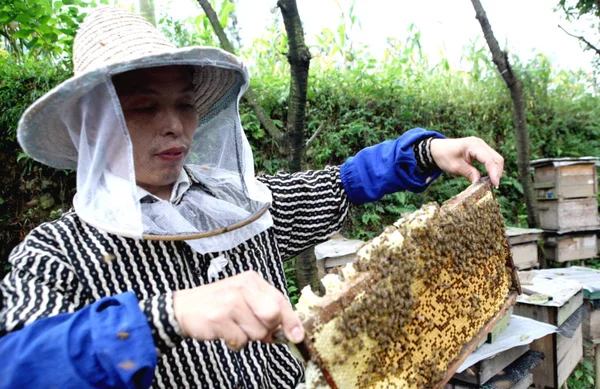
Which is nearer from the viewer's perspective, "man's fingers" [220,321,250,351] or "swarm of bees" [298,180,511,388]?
"man's fingers" [220,321,250,351]

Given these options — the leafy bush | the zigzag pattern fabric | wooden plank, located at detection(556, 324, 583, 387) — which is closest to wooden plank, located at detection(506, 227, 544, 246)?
wooden plank, located at detection(556, 324, 583, 387)

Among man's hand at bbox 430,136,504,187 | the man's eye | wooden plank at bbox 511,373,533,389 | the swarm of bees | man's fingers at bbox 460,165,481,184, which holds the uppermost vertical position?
the man's eye

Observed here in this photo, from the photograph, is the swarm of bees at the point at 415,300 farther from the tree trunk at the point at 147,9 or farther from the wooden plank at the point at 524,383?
the tree trunk at the point at 147,9

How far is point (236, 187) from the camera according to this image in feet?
6.32

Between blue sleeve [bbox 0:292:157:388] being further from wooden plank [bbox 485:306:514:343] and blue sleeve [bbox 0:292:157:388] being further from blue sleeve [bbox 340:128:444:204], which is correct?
wooden plank [bbox 485:306:514:343]

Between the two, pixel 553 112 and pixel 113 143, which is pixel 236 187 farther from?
pixel 553 112

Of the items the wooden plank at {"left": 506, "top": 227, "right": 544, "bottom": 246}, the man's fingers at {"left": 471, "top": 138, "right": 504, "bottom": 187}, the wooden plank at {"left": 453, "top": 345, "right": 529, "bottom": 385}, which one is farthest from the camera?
the wooden plank at {"left": 506, "top": 227, "right": 544, "bottom": 246}

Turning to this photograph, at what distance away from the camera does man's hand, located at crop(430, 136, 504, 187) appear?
2.01 meters

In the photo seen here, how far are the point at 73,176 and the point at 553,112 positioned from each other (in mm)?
8295

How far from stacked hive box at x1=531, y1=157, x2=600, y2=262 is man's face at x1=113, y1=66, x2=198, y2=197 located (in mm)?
5745

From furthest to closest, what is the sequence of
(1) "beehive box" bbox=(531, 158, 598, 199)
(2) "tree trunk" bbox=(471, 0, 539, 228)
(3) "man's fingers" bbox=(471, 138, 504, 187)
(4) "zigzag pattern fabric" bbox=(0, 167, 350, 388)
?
(1) "beehive box" bbox=(531, 158, 598, 199), (2) "tree trunk" bbox=(471, 0, 539, 228), (3) "man's fingers" bbox=(471, 138, 504, 187), (4) "zigzag pattern fabric" bbox=(0, 167, 350, 388)

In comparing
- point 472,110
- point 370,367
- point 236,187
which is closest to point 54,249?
point 236,187

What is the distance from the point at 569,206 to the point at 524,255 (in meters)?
1.44

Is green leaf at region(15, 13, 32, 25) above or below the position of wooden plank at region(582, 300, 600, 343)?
above
